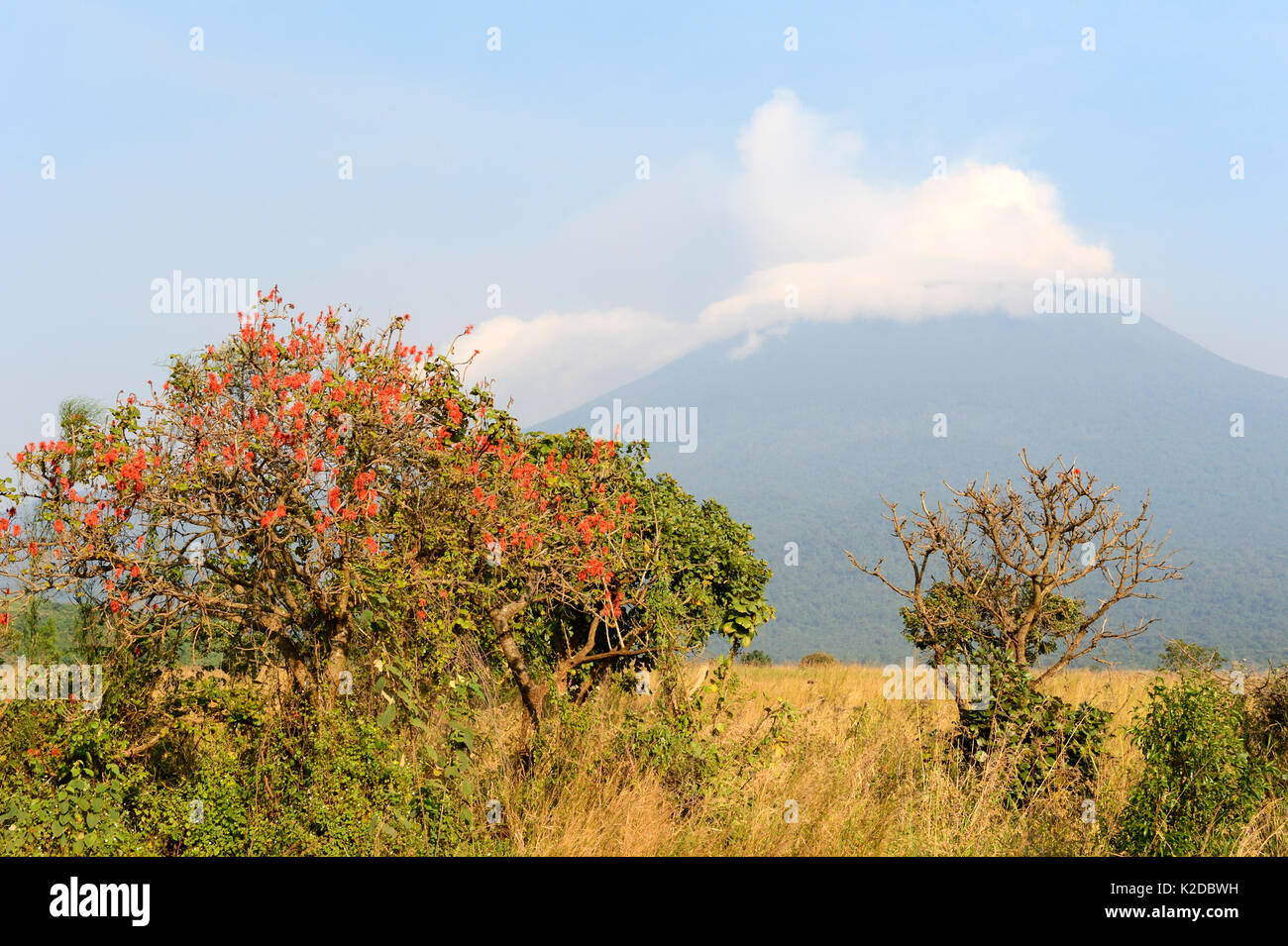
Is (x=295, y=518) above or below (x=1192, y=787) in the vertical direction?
above

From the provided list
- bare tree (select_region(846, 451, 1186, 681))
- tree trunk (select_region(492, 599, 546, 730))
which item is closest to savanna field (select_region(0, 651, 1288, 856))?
tree trunk (select_region(492, 599, 546, 730))

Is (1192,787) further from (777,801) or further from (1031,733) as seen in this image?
(777,801)

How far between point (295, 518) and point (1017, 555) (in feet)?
21.5

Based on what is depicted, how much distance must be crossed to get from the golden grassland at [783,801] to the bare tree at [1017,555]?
1109mm

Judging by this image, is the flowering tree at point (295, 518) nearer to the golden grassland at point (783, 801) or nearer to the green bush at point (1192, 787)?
the golden grassland at point (783, 801)

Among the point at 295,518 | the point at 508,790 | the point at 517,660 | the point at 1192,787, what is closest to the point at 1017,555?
the point at 1192,787

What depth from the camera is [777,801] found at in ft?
25.2

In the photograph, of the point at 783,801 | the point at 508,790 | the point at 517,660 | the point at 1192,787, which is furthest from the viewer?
the point at 517,660

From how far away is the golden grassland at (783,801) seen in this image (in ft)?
22.5

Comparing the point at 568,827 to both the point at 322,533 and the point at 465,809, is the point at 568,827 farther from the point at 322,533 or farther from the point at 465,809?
the point at 322,533

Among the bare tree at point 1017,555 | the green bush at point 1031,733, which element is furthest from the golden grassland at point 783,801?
the bare tree at point 1017,555

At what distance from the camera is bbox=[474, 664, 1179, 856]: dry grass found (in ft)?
22.6

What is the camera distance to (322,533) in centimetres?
704

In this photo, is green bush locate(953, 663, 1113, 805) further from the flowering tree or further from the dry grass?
the flowering tree
